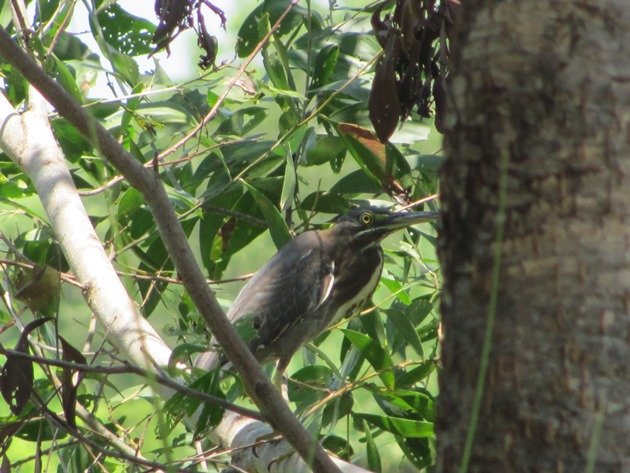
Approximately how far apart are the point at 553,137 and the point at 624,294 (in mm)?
157

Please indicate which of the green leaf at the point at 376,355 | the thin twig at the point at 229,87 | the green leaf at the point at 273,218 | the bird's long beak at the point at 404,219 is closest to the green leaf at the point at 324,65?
the thin twig at the point at 229,87

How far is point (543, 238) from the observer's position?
879mm

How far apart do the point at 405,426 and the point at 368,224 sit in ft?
4.25

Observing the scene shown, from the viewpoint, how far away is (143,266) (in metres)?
3.11

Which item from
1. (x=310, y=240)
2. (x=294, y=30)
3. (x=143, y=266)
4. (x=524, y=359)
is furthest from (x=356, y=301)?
(x=524, y=359)

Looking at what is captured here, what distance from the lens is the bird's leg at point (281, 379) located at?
9.09 feet

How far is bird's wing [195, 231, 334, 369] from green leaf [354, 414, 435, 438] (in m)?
1.06

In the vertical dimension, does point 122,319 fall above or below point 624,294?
below

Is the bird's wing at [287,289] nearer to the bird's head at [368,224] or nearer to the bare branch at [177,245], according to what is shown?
the bird's head at [368,224]

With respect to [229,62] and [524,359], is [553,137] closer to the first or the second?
[524,359]

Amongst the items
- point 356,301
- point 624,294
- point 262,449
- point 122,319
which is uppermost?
point 624,294

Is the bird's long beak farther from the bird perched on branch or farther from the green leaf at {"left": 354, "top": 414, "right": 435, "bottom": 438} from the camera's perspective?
the green leaf at {"left": 354, "top": 414, "right": 435, "bottom": 438}

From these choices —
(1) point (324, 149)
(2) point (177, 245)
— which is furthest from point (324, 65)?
(2) point (177, 245)

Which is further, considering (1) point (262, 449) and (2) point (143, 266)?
(2) point (143, 266)
